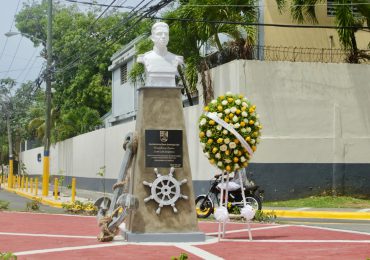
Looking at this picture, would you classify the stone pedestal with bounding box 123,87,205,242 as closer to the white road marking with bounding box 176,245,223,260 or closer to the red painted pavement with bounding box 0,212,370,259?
the red painted pavement with bounding box 0,212,370,259

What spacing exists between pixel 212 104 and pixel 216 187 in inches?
264

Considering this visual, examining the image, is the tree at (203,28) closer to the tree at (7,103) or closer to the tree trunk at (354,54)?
the tree trunk at (354,54)

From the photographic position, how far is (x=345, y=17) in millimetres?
24734

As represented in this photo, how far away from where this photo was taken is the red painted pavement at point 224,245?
11.1 meters

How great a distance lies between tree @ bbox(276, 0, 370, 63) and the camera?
24.8m

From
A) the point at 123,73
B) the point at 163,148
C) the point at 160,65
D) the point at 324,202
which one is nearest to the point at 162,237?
the point at 163,148

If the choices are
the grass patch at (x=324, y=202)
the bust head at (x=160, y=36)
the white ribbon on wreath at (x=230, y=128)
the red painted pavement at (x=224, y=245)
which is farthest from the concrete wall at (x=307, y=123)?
the white ribbon on wreath at (x=230, y=128)

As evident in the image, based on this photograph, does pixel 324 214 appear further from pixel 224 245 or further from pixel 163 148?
pixel 163 148

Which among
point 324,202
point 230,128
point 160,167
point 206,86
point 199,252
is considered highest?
point 206,86

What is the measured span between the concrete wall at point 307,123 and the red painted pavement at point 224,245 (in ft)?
25.2

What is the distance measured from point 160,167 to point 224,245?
6.12 feet

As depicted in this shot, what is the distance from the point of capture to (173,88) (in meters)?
13.3

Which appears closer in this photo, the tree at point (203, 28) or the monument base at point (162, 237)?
the monument base at point (162, 237)

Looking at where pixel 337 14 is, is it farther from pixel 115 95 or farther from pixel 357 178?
pixel 115 95
